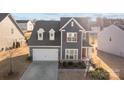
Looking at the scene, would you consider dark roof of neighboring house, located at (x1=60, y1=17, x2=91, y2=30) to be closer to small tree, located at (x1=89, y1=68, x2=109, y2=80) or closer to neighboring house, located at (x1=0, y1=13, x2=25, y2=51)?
neighboring house, located at (x1=0, y1=13, x2=25, y2=51)

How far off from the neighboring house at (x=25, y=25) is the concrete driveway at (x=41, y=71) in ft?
4.94

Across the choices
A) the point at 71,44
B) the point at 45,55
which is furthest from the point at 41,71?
the point at 71,44

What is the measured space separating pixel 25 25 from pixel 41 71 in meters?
1.99

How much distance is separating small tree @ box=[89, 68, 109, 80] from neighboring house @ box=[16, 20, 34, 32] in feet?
10.4

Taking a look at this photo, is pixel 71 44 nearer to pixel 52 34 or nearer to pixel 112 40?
pixel 52 34

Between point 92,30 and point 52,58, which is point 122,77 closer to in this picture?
point 92,30

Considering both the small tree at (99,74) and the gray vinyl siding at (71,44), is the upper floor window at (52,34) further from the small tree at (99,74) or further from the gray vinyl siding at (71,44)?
the small tree at (99,74)

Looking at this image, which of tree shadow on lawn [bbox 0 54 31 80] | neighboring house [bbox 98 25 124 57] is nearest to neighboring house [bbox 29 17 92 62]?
tree shadow on lawn [bbox 0 54 31 80]

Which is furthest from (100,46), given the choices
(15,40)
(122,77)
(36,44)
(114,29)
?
(15,40)

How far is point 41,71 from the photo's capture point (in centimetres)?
884

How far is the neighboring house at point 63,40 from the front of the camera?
9.66 m

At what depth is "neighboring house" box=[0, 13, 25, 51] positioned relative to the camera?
8.72 metres

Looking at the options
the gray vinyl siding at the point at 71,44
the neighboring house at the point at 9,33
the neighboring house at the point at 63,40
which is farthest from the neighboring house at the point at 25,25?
the gray vinyl siding at the point at 71,44
